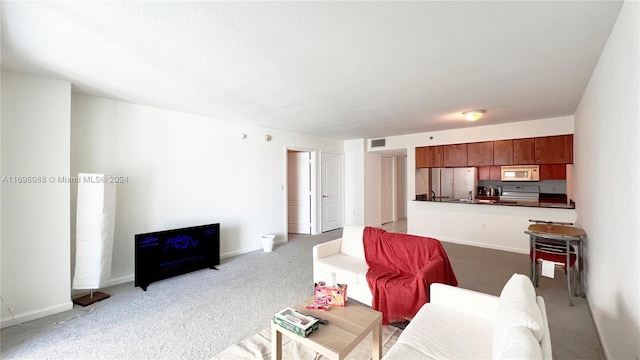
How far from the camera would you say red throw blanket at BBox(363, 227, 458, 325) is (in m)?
2.23

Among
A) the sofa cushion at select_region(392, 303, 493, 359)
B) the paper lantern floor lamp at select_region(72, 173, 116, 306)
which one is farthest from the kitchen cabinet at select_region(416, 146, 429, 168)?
the paper lantern floor lamp at select_region(72, 173, 116, 306)

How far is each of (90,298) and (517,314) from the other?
158 inches

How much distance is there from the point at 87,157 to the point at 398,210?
25.0ft

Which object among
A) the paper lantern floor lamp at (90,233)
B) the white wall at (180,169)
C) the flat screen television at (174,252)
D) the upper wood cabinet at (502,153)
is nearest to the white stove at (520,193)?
the upper wood cabinet at (502,153)

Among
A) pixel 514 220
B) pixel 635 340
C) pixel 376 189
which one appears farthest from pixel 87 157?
pixel 514 220

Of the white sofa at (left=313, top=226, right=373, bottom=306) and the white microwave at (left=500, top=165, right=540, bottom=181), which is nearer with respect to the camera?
the white sofa at (left=313, top=226, right=373, bottom=306)

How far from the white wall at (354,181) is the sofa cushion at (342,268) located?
143 inches

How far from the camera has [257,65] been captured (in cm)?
237

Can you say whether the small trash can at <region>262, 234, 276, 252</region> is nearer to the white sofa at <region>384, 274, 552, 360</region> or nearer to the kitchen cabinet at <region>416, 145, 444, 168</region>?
the white sofa at <region>384, 274, 552, 360</region>

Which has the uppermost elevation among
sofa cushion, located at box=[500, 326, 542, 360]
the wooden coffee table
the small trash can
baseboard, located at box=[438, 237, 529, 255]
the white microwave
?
the white microwave

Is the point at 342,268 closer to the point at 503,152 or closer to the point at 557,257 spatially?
the point at 557,257

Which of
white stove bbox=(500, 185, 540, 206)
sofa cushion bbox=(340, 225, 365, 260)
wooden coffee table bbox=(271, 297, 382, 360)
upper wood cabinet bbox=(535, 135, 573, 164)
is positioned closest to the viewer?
wooden coffee table bbox=(271, 297, 382, 360)

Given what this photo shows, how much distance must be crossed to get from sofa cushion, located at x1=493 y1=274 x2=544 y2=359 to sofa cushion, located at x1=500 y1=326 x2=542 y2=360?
3cm

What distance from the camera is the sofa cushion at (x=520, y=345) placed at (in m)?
1.00
